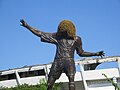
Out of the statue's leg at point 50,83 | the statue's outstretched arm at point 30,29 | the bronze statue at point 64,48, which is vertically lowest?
the statue's leg at point 50,83

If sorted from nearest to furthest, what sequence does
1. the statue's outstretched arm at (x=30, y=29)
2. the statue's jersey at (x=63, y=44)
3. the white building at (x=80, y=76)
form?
the statue's jersey at (x=63, y=44)
the statue's outstretched arm at (x=30, y=29)
the white building at (x=80, y=76)

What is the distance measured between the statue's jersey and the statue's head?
0.11m

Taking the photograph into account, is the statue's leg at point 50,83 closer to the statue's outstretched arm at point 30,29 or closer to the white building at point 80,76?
the statue's outstretched arm at point 30,29

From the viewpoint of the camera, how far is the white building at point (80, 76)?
3300 centimetres

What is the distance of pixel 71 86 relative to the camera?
7801 mm

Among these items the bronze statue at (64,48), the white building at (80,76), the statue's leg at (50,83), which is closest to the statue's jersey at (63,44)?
the bronze statue at (64,48)

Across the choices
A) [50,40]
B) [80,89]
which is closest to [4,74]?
[80,89]

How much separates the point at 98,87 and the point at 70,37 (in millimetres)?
26205

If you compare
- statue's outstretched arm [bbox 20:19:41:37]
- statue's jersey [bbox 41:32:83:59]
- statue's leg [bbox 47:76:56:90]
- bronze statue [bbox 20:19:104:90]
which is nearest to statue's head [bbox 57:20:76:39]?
bronze statue [bbox 20:19:104:90]

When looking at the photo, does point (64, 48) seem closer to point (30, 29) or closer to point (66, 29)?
point (66, 29)

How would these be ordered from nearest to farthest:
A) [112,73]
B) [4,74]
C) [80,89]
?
[112,73], [80,89], [4,74]

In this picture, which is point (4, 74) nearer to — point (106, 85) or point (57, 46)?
point (106, 85)

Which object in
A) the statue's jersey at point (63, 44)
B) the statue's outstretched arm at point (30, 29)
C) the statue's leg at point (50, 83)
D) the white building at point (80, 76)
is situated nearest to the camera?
the statue's leg at point (50, 83)

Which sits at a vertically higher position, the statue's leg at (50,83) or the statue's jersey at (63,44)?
the statue's jersey at (63,44)
